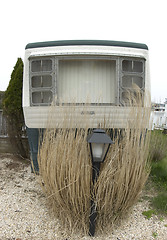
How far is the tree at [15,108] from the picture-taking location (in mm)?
5211

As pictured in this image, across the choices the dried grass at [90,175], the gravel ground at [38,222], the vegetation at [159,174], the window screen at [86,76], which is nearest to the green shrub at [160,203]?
the vegetation at [159,174]

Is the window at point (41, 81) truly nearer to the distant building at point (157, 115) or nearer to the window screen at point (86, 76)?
the window screen at point (86, 76)

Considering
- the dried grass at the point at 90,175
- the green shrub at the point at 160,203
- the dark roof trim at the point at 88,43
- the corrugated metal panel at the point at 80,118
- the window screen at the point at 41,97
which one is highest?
the dark roof trim at the point at 88,43

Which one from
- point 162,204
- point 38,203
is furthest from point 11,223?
point 162,204

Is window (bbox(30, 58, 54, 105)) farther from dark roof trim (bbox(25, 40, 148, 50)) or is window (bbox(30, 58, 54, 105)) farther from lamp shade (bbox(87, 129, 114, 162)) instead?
lamp shade (bbox(87, 129, 114, 162))

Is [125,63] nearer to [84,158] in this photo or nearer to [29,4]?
[84,158]

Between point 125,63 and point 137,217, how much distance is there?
2.49 m

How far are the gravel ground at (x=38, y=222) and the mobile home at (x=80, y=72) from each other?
3.93 feet

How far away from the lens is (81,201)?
2.40m

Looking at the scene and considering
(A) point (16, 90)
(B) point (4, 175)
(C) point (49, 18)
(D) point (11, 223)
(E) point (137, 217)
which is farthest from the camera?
(A) point (16, 90)

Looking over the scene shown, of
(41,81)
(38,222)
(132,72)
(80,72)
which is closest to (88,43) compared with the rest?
(80,72)

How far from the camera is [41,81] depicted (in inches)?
147

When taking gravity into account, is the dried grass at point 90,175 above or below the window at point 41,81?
below

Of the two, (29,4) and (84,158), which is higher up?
(29,4)
